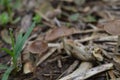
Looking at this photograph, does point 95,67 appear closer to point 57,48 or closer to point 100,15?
point 57,48

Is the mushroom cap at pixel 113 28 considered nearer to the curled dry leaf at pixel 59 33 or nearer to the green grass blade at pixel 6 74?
the curled dry leaf at pixel 59 33

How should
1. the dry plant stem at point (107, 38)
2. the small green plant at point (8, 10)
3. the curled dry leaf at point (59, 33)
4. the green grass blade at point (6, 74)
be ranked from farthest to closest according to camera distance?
the small green plant at point (8, 10), the dry plant stem at point (107, 38), the curled dry leaf at point (59, 33), the green grass blade at point (6, 74)

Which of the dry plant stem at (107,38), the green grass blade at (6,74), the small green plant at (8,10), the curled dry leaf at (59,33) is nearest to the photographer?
the green grass blade at (6,74)

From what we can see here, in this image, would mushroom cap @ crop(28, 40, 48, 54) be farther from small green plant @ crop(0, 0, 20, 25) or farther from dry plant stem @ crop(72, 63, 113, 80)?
small green plant @ crop(0, 0, 20, 25)

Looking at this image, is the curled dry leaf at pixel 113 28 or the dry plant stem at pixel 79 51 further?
the dry plant stem at pixel 79 51

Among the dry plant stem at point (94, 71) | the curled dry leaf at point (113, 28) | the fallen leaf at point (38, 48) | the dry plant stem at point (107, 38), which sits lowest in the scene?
the dry plant stem at point (94, 71)

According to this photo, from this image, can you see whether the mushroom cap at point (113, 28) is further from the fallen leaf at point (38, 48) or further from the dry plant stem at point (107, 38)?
the fallen leaf at point (38, 48)

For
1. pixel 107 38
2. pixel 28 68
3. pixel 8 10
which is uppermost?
pixel 8 10

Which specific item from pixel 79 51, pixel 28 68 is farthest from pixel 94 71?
pixel 28 68

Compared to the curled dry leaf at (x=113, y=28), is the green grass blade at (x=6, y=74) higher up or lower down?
lower down

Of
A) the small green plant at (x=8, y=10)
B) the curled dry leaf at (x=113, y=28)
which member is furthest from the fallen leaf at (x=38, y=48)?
the small green plant at (x=8, y=10)

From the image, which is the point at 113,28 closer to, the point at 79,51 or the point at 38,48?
the point at 79,51
